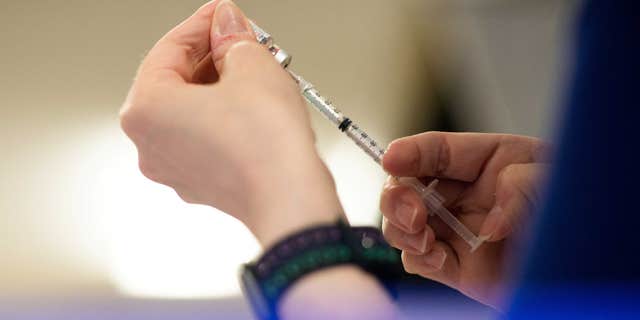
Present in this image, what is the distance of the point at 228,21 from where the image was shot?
584 millimetres

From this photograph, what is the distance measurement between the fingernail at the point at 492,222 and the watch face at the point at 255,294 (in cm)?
32

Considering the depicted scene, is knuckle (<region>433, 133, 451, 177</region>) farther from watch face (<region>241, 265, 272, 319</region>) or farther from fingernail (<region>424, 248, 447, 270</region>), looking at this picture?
watch face (<region>241, 265, 272, 319</region>)

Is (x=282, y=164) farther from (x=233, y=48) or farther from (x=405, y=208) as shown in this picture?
(x=405, y=208)

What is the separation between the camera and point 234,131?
440 mm

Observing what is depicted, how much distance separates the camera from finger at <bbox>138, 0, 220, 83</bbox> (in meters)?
0.52

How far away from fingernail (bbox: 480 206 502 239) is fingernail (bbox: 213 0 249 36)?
29 cm

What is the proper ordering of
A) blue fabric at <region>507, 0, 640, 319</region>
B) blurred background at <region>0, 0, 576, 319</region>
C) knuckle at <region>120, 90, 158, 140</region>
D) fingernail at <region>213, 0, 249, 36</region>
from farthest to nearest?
blurred background at <region>0, 0, 576, 319</region>
fingernail at <region>213, 0, 249, 36</region>
knuckle at <region>120, 90, 158, 140</region>
blue fabric at <region>507, 0, 640, 319</region>

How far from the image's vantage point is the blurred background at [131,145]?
4.18 ft

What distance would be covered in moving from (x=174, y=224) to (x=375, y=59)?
0.53 m

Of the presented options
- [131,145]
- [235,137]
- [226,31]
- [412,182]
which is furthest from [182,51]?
[131,145]

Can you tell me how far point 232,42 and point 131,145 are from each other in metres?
0.84

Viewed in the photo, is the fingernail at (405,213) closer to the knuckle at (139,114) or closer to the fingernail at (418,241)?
the fingernail at (418,241)

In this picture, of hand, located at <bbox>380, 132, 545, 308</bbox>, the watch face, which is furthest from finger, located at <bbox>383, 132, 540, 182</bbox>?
the watch face

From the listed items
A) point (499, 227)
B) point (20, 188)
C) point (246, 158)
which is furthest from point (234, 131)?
point (20, 188)
